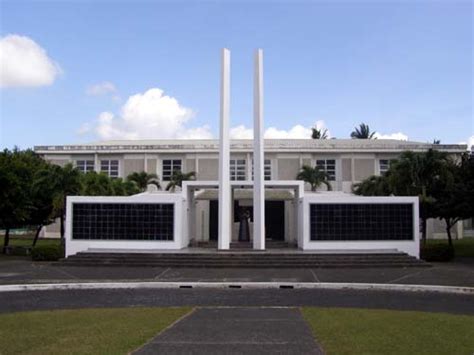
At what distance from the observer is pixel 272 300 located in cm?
1398

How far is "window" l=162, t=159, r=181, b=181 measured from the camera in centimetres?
5041

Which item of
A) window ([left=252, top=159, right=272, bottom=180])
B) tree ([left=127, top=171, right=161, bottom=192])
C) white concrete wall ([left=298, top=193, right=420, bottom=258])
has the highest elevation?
window ([left=252, top=159, right=272, bottom=180])

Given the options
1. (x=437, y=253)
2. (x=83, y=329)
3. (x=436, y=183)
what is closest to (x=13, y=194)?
(x=437, y=253)

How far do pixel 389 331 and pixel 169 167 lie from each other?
42.2 metres

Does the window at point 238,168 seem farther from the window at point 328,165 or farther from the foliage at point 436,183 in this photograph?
the foliage at point 436,183

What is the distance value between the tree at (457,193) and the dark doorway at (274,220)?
11800 millimetres

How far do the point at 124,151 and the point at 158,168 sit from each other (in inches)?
A: 134

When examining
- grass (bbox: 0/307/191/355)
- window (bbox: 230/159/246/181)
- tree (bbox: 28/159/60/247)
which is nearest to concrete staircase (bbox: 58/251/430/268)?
tree (bbox: 28/159/60/247)

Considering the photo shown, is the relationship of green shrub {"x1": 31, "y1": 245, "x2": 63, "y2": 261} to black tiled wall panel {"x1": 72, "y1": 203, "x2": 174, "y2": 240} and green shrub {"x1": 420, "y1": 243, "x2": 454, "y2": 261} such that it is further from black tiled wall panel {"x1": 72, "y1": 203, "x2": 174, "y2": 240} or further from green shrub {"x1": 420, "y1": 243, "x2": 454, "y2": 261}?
green shrub {"x1": 420, "y1": 243, "x2": 454, "y2": 261}

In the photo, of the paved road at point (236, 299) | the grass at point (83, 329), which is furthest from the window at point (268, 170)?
the grass at point (83, 329)

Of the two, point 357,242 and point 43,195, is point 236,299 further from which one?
point 43,195

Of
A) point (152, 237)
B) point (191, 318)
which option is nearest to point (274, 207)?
point (152, 237)

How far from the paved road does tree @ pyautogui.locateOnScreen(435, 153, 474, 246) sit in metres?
13.3

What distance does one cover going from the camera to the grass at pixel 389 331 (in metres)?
7.91
